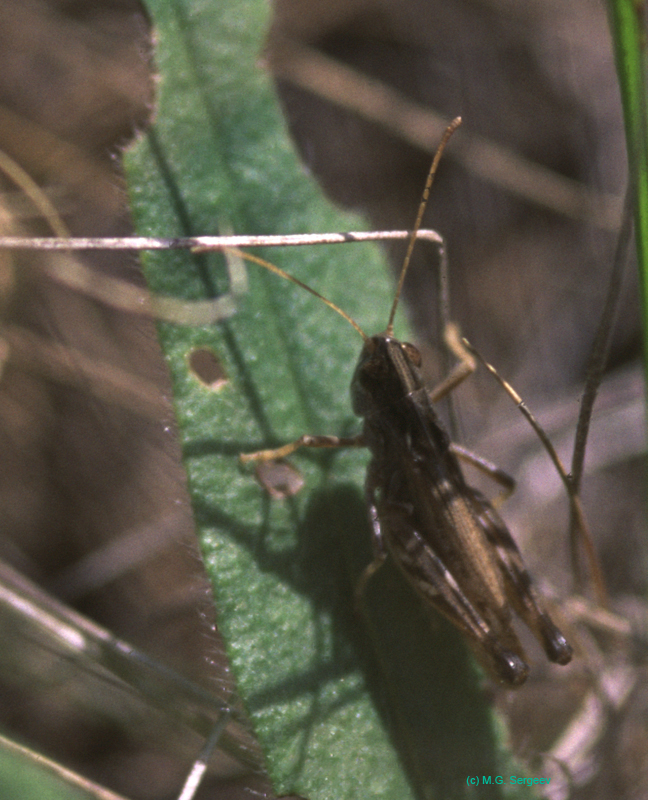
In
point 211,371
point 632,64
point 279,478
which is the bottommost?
point 279,478

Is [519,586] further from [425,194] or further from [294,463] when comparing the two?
[425,194]

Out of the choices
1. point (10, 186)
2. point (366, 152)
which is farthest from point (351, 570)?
point (366, 152)

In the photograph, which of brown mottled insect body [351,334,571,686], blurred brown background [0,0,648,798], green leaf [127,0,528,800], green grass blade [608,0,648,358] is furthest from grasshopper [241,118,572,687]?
blurred brown background [0,0,648,798]

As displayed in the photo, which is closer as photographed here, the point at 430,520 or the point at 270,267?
the point at 270,267

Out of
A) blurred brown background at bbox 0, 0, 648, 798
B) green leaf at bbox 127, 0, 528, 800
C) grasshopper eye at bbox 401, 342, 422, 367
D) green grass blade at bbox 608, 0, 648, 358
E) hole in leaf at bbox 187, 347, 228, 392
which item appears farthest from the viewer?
blurred brown background at bbox 0, 0, 648, 798

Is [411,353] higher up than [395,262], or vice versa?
[395,262]

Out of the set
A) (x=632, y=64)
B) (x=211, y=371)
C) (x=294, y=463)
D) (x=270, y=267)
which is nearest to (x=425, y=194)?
(x=270, y=267)

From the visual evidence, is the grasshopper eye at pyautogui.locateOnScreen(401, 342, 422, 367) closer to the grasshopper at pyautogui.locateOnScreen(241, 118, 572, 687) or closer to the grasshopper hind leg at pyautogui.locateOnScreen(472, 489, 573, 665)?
the grasshopper at pyautogui.locateOnScreen(241, 118, 572, 687)
